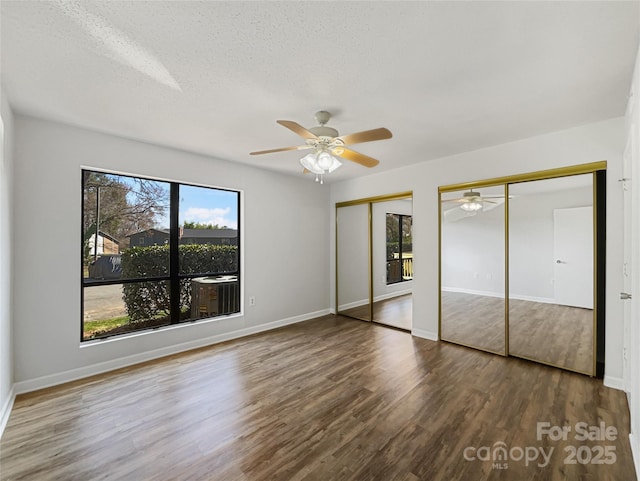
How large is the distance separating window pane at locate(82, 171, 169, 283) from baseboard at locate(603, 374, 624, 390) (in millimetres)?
4910

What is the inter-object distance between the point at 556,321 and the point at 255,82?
3.94 meters

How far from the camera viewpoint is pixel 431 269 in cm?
404

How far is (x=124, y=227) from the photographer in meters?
3.28

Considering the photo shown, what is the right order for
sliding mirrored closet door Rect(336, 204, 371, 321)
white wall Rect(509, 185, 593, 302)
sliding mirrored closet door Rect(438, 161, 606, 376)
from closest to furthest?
sliding mirrored closet door Rect(438, 161, 606, 376) → white wall Rect(509, 185, 593, 302) → sliding mirrored closet door Rect(336, 204, 371, 321)

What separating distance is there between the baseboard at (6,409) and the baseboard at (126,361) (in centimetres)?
10

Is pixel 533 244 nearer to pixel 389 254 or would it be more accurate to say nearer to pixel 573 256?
pixel 573 256

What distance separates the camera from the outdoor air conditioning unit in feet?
12.7

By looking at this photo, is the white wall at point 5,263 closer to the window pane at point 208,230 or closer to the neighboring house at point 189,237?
the neighboring house at point 189,237

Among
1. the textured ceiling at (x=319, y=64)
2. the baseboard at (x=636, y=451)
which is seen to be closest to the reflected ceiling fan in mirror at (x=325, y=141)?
the textured ceiling at (x=319, y=64)

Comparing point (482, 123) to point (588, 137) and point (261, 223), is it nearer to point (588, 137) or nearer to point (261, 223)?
point (588, 137)

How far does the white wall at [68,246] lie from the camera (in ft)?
8.56

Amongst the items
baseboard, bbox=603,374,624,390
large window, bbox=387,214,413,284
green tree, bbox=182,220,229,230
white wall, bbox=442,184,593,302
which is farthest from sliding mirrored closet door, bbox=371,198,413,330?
green tree, bbox=182,220,229,230

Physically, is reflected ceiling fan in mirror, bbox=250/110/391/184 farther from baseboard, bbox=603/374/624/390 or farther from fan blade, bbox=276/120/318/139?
baseboard, bbox=603/374/624/390

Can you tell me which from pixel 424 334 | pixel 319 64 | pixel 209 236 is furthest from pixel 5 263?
pixel 424 334
